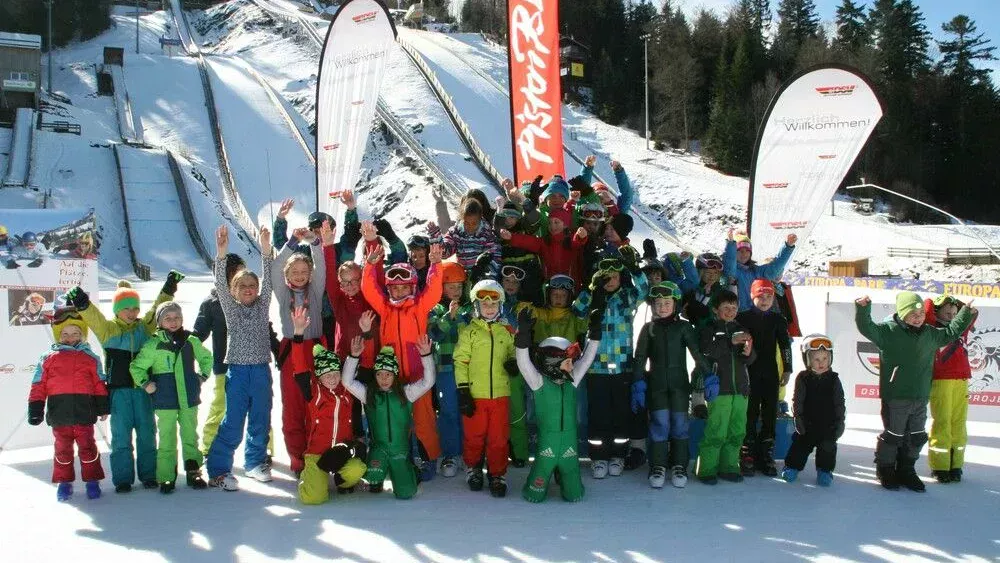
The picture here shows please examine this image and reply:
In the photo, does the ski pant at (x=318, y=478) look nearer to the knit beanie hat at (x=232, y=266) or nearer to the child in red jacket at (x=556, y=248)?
the knit beanie hat at (x=232, y=266)

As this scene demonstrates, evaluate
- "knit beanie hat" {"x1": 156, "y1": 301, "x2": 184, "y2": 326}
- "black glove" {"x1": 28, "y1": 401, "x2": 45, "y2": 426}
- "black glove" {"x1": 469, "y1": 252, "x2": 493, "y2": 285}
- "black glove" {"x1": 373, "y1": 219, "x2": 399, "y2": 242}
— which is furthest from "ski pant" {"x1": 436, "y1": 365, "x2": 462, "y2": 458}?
"black glove" {"x1": 28, "y1": 401, "x2": 45, "y2": 426}

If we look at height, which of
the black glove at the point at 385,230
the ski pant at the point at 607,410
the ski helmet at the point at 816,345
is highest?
the black glove at the point at 385,230

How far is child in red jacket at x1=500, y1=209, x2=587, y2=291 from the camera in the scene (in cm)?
586

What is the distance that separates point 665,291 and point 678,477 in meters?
1.20

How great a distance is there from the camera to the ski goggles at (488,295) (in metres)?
4.87

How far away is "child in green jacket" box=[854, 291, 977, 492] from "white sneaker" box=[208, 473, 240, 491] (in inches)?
163

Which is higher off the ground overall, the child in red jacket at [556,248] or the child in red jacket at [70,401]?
the child in red jacket at [556,248]

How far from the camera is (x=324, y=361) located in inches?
190

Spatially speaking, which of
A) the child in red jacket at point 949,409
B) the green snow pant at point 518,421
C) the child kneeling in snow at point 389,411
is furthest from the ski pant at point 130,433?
the child in red jacket at point 949,409

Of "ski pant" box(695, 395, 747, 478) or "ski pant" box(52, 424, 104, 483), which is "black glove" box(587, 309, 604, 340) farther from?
"ski pant" box(52, 424, 104, 483)

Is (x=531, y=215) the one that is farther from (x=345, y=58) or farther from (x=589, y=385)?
(x=345, y=58)

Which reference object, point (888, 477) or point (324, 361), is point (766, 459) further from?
point (324, 361)

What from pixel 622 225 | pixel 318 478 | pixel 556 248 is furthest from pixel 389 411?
pixel 622 225

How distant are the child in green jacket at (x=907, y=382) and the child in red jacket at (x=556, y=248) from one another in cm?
198
